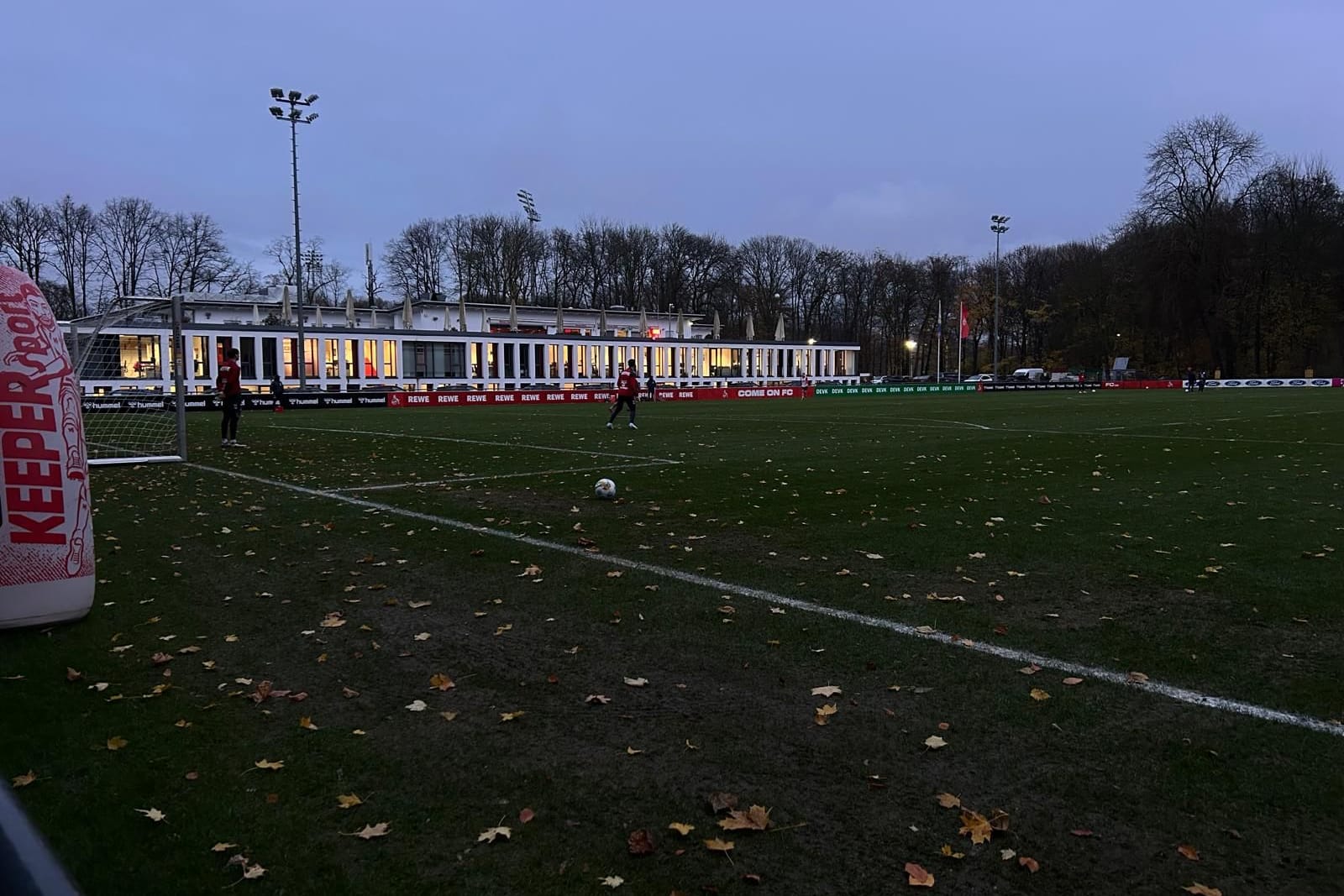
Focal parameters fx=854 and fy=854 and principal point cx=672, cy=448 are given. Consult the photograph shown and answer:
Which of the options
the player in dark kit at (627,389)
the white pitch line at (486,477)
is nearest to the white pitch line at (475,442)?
the white pitch line at (486,477)

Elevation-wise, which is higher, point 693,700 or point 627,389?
point 627,389

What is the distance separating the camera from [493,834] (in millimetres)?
3246

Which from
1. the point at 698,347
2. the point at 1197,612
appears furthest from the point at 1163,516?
the point at 698,347

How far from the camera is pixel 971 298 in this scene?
309 ft

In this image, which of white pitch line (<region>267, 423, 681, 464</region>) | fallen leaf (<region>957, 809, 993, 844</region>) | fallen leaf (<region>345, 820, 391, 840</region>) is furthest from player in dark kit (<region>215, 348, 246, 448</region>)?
fallen leaf (<region>957, 809, 993, 844</region>)

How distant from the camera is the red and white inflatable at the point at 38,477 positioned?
554 cm

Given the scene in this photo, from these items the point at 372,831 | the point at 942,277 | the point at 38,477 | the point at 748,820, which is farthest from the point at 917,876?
the point at 942,277

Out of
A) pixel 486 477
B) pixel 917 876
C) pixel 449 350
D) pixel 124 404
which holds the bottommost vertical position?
pixel 917 876

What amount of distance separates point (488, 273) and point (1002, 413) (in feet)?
216

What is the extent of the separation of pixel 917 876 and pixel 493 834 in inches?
61.2

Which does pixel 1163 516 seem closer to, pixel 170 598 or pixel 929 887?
pixel 929 887

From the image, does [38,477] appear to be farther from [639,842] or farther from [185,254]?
[185,254]

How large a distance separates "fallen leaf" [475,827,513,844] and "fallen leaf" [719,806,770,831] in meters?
0.81

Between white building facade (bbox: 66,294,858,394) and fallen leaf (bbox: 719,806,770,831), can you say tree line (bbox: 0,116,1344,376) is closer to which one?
white building facade (bbox: 66,294,858,394)
